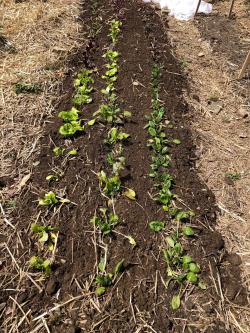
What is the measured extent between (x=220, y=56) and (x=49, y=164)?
3.74m

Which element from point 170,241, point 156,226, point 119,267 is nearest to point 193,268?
point 170,241

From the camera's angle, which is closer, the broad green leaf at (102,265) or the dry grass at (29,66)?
the broad green leaf at (102,265)

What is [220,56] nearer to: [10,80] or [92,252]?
[10,80]

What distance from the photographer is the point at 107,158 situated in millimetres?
3502

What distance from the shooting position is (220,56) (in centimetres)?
563

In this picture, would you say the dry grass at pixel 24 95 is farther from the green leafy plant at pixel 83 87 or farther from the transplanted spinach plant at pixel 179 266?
the transplanted spinach plant at pixel 179 266

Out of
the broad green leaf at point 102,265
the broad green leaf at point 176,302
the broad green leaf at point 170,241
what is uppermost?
the broad green leaf at point 170,241

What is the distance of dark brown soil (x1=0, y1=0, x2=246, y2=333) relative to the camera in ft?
8.14

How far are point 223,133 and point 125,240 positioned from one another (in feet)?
7.24

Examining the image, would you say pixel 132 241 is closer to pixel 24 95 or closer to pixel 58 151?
pixel 58 151

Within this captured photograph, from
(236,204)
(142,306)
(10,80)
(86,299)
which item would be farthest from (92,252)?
(10,80)

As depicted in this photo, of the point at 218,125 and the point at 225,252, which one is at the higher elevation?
the point at 218,125

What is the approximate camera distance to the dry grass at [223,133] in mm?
3158

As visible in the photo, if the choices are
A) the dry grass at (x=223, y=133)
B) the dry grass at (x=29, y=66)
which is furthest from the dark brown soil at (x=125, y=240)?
the dry grass at (x=29, y=66)
